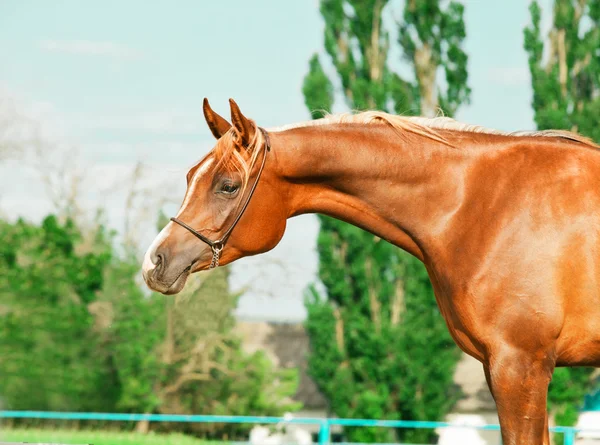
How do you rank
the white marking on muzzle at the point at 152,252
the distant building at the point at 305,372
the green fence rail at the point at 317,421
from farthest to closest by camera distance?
the distant building at the point at 305,372 < the green fence rail at the point at 317,421 < the white marking on muzzle at the point at 152,252

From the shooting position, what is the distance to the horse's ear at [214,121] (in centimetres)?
443

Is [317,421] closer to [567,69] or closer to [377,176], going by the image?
[377,176]

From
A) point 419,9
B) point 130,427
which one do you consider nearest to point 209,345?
point 130,427

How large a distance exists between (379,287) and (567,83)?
747 cm

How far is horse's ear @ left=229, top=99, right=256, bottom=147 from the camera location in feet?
13.9

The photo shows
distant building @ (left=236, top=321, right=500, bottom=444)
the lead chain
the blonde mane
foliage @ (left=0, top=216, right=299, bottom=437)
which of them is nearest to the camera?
the lead chain

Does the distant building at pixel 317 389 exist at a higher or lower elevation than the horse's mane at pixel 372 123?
lower

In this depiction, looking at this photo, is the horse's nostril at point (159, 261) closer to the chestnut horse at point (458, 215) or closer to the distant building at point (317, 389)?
the chestnut horse at point (458, 215)

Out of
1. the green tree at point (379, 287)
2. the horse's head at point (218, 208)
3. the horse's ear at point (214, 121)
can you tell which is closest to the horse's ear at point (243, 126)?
the horse's head at point (218, 208)

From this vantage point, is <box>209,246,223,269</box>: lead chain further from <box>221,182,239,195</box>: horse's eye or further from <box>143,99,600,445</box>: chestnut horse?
<box>221,182,239,195</box>: horse's eye

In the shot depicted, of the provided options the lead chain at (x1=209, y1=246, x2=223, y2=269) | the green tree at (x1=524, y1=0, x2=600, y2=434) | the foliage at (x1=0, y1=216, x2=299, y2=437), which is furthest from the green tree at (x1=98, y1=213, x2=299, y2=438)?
the lead chain at (x1=209, y1=246, x2=223, y2=269)

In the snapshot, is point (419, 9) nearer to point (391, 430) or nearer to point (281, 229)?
point (391, 430)

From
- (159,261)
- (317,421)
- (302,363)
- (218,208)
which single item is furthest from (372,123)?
(302,363)

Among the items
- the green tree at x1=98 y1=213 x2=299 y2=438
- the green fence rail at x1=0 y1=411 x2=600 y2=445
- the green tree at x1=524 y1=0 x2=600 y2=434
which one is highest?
the green tree at x1=524 y1=0 x2=600 y2=434
